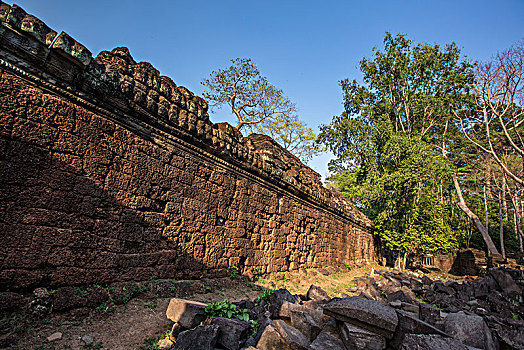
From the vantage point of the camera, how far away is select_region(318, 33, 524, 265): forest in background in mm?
15203

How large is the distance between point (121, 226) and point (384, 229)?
15917 millimetres

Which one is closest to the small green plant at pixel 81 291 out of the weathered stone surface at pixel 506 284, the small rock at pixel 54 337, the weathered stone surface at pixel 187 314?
the small rock at pixel 54 337

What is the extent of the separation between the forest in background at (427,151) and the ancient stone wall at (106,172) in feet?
41.7

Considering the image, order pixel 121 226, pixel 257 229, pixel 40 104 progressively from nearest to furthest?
pixel 40 104 < pixel 121 226 < pixel 257 229

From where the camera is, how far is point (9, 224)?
2.65 meters

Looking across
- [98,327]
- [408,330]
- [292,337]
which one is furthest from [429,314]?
[98,327]

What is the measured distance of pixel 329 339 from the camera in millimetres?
2629

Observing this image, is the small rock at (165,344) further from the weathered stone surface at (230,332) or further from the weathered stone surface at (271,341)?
the weathered stone surface at (271,341)

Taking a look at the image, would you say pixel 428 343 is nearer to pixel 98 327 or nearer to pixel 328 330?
pixel 328 330

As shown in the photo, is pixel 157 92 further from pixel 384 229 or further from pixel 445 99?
pixel 445 99

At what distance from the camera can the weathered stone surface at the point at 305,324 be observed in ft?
9.43

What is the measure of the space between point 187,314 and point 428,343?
224cm

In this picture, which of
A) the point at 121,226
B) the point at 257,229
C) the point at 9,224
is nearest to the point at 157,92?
the point at 121,226

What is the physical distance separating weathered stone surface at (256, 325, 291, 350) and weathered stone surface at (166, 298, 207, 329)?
71 centimetres
